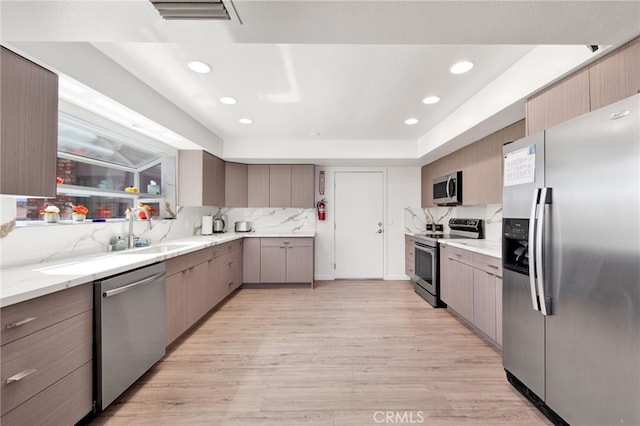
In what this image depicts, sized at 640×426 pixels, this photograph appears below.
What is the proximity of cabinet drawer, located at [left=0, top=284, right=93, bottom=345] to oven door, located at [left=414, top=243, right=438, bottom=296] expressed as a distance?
11.4ft

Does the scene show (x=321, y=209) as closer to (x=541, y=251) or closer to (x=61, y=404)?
(x=541, y=251)

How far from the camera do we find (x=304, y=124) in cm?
347

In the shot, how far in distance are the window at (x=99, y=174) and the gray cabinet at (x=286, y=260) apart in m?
1.64

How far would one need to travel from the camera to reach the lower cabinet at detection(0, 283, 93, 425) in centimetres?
115

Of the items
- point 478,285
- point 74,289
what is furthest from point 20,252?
point 478,285

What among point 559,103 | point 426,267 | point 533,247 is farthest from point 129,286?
point 426,267

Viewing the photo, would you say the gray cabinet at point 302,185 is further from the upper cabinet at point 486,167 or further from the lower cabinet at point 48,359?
the lower cabinet at point 48,359

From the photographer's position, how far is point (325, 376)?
2.02 m

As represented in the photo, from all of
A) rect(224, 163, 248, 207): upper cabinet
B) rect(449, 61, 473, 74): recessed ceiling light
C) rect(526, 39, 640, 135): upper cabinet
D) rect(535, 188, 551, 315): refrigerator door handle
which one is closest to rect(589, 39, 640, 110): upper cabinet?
rect(526, 39, 640, 135): upper cabinet

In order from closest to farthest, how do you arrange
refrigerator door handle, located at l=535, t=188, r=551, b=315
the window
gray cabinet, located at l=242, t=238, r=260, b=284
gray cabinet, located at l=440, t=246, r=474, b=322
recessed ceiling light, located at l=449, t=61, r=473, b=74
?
1. refrigerator door handle, located at l=535, t=188, r=551, b=315
2. recessed ceiling light, located at l=449, t=61, r=473, b=74
3. the window
4. gray cabinet, located at l=440, t=246, r=474, b=322
5. gray cabinet, located at l=242, t=238, r=260, b=284

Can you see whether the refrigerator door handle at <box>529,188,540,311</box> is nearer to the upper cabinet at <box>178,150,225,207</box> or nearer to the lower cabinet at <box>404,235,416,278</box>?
the lower cabinet at <box>404,235,416,278</box>

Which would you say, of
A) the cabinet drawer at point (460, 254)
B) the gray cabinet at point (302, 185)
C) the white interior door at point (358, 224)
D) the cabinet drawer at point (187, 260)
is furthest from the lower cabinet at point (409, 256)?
the cabinet drawer at point (187, 260)

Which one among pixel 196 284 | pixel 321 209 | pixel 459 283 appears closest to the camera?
pixel 196 284

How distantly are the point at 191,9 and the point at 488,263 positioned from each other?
9.16 feet
